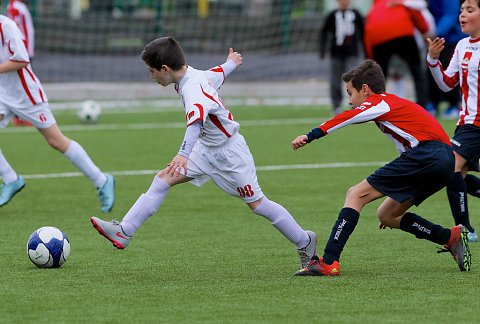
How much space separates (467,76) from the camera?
7078 mm

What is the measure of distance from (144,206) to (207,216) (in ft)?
7.81

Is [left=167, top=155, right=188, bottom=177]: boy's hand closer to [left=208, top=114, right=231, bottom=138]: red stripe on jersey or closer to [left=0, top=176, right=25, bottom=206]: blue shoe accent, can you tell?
[left=208, top=114, right=231, bottom=138]: red stripe on jersey

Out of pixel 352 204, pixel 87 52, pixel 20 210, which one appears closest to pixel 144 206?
pixel 352 204

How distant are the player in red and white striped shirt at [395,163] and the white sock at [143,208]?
3.31ft

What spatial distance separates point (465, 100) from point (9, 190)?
417 centimetres

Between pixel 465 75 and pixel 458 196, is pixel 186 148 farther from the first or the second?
pixel 465 75

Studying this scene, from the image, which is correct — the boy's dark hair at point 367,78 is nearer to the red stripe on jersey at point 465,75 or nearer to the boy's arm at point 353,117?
the boy's arm at point 353,117

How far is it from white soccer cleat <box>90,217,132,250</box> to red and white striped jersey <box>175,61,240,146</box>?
2.52 feet

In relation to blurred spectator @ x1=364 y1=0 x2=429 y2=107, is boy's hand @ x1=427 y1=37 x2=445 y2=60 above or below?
above

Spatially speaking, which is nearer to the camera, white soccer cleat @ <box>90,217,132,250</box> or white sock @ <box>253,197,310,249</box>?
white soccer cleat @ <box>90,217,132,250</box>

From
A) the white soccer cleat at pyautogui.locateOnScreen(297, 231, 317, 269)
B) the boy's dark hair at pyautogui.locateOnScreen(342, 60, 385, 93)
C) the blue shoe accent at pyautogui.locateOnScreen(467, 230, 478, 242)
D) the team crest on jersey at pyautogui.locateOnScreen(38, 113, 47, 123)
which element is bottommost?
the blue shoe accent at pyautogui.locateOnScreen(467, 230, 478, 242)

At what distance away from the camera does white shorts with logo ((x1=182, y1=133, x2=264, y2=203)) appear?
6027 mm

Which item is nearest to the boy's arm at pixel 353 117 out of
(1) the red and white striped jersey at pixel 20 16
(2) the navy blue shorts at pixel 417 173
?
(2) the navy blue shorts at pixel 417 173

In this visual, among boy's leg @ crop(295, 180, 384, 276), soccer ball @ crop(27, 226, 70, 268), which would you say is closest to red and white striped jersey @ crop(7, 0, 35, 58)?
soccer ball @ crop(27, 226, 70, 268)
